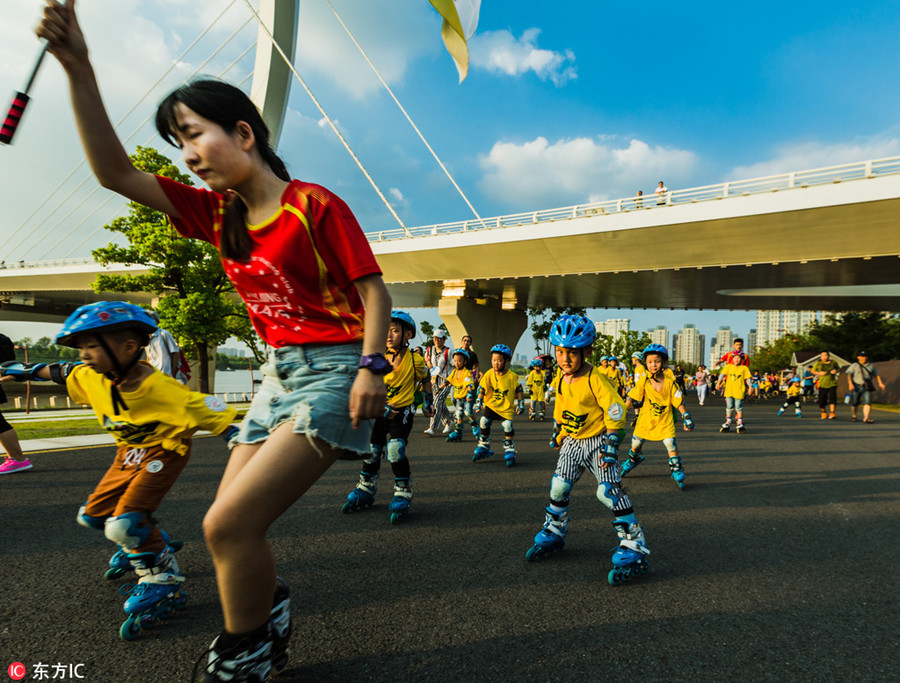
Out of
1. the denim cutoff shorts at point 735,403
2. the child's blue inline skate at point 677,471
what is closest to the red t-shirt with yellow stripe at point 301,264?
the child's blue inline skate at point 677,471

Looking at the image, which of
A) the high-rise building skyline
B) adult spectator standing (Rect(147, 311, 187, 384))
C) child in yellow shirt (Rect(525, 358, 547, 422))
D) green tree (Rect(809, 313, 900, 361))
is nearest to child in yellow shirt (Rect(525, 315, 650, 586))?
adult spectator standing (Rect(147, 311, 187, 384))

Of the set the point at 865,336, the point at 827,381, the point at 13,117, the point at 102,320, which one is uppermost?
the point at 865,336

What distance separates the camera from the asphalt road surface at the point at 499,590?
2391mm

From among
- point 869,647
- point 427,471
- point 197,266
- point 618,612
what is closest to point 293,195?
point 618,612

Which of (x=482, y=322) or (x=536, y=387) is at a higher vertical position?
(x=482, y=322)

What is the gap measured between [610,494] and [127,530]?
3.10m

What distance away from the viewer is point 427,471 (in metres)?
7.28

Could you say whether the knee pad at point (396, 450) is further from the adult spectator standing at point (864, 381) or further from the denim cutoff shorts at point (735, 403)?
the adult spectator standing at point (864, 381)

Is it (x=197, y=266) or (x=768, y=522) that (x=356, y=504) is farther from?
(x=197, y=266)

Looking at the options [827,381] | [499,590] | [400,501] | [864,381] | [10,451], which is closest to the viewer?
[499,590]

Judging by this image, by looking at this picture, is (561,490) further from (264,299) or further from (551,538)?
(264,299)

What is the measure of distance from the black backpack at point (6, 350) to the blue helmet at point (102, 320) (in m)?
2.25

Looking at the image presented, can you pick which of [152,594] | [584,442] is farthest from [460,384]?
[152,594]

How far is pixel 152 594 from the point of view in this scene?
8.87 ft
